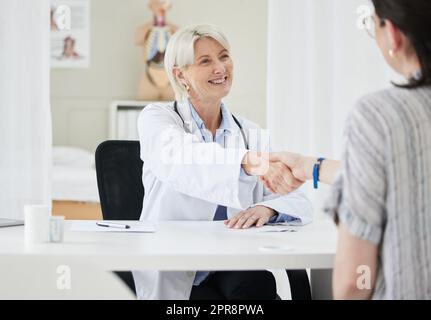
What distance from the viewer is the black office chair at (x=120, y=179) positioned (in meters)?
2.09

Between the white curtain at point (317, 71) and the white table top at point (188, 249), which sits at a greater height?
the white curtain at point (317, 71)

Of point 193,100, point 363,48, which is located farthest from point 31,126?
point 363,48

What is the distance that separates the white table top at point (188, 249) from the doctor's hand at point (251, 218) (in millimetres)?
69

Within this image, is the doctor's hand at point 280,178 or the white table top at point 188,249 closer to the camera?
the white table top at point 188,249

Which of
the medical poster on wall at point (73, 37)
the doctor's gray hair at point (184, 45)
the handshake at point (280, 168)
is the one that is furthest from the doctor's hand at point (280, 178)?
the medical poster on wall at point (73, 37)

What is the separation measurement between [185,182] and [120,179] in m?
0.40

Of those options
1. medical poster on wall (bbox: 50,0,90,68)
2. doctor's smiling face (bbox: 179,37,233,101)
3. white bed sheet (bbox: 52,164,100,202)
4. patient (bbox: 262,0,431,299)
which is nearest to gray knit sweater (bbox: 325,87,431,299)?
patient (bbox: 262,0,431,299)

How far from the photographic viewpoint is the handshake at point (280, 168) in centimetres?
172

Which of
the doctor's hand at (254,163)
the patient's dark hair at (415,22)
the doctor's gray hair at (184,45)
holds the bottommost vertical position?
the doctor's hand at (254,163)

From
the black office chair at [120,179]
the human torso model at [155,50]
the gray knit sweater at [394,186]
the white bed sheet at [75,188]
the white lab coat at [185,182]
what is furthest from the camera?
the human torso model at [155,50]

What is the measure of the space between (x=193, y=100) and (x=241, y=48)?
157 inches

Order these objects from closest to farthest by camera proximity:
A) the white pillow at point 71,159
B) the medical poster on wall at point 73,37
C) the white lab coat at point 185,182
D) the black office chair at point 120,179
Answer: the white lab coat at point 185,182 < the black office chair at point 120,179 < the white pillow at point 71,159 < the medical poster on wall at point 73,37

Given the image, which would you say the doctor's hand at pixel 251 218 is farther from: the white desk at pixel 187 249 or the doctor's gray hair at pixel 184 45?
the doctor's gray hair at pixel 184 45

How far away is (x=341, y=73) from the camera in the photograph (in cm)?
299
